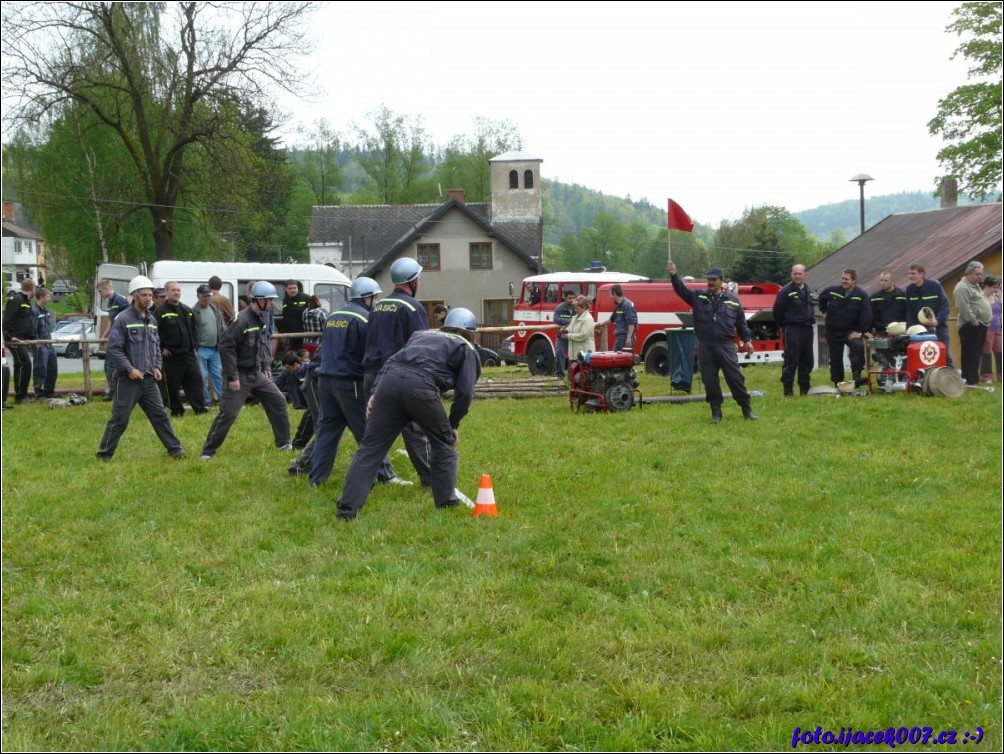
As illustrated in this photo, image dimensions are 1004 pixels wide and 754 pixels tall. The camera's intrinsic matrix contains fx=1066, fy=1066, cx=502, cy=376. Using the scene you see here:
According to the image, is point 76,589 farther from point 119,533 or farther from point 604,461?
point 604,461

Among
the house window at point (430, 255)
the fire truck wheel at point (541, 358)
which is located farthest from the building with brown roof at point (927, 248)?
the house window at point (430, 255)

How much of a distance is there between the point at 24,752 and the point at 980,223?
3054 cm

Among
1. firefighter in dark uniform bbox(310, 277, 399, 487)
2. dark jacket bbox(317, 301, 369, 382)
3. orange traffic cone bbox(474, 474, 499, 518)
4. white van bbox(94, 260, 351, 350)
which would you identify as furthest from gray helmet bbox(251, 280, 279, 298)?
white van bbox(94, 260, 351, 350)

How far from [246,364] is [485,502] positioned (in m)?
4.12

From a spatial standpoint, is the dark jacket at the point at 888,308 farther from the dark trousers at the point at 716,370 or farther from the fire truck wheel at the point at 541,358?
the fire truck wheel at the point at 541,358

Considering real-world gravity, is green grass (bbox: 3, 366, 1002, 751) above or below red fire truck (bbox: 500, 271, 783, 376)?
below

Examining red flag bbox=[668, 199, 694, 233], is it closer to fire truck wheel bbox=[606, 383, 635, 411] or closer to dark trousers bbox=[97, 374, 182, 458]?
fire truck wheel bbox=[606, 383, 635, 411]

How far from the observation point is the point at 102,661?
5.33m

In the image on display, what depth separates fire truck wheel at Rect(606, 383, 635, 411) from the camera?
15.4m

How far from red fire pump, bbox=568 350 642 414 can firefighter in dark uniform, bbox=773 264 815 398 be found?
235 cm

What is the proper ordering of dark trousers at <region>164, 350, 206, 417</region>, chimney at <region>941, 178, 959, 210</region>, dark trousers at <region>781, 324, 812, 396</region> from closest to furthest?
dark trousers at <region>781, 324, 812, 396</region> → dark trousers at <region>164, 350, 206, 417</region> → chimney at <region>941, 178, 959, 210</region>

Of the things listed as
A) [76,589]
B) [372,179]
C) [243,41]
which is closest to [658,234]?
[372,179]

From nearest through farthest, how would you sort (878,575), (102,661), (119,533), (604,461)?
(102,661)
(878,575)
(119,533)
(604,461)

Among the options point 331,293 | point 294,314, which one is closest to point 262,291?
point 294,314
